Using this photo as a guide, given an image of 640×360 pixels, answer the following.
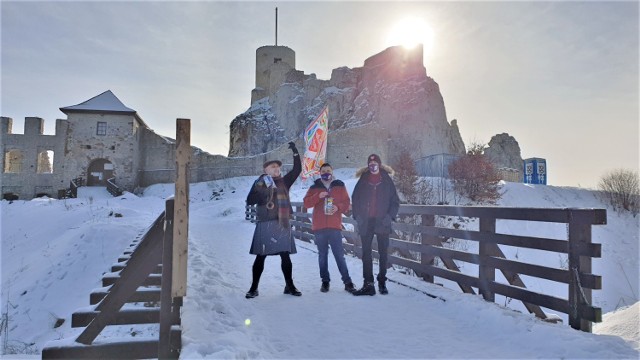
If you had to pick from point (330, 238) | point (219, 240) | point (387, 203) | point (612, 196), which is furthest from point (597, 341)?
point (612, 196)

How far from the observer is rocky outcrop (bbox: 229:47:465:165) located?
48938 mm

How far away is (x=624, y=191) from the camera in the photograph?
25.4 metres

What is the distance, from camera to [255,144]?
5553 cm

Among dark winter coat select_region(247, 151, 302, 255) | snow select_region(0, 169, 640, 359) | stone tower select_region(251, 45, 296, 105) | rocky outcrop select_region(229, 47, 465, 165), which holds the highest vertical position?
stone tower select_region(251, 45, 296, 105)

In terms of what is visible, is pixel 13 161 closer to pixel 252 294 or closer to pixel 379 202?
pixel 252 294

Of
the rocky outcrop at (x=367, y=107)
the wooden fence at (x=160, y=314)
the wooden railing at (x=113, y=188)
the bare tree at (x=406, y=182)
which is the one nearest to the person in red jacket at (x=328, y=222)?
the wooden fence at (x=160, y=314)

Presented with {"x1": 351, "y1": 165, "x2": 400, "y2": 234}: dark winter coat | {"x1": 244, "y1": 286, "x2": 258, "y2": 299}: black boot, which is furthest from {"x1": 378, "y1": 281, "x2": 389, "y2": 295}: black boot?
{"x1": 244, "y1": 286, "x2": 258, "y2": 299}: black boot

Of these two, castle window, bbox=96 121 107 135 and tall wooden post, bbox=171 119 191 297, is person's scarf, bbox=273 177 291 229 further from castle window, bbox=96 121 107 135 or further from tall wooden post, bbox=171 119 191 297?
castle window, bbox=96 121 107 135

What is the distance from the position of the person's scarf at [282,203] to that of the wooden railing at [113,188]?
102 feet

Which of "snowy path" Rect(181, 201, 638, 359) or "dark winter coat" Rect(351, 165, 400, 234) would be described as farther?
"dark winter coat" Rect(351, 165, 400, 234)

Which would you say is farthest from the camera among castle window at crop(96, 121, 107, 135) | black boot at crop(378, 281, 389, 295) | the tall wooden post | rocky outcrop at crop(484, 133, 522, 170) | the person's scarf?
rocky outcrop at crop(484, 133, 522, 170)

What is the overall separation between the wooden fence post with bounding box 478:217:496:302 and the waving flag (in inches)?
Answer: 224

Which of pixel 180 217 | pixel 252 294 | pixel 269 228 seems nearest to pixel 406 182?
pixel 269 228

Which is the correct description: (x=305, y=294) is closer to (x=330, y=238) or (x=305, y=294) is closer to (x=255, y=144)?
(x=330, y=238)
